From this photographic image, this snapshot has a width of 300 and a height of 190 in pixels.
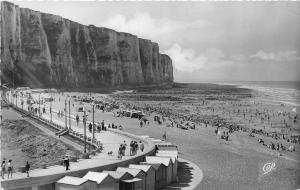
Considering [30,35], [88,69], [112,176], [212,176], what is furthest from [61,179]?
[88,69]

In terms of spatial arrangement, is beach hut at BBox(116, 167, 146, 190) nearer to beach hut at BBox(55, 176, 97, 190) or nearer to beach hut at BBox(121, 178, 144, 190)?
beach hut at BBox(121, 178, 144, 190)

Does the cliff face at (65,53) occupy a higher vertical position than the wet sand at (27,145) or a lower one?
higher

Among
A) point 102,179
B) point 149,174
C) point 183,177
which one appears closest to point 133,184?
point 149,174

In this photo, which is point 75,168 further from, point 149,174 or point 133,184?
point 149,174

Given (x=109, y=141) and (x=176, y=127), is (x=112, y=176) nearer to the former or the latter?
(x=109, y=141)

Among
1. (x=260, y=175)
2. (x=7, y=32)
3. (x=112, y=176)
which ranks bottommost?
(x=260, y=175)

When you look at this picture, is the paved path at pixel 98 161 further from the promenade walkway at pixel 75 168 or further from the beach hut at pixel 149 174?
the beach hut at pixel 149 174

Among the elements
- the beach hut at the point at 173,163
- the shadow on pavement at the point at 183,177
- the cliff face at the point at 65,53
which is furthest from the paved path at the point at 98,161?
the cliff face at the point at 65,53
